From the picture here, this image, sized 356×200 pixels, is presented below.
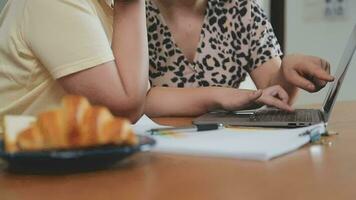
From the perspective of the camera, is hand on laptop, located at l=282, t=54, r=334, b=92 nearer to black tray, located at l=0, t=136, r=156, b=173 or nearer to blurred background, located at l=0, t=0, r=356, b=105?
black tray, located at l=0, t=136, r=156, b=173

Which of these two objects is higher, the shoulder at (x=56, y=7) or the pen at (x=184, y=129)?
the shoulder at (x=56, y=7)

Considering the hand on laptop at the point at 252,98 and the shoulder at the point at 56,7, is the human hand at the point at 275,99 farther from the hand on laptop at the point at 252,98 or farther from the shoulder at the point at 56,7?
the shoulder at the point at 56,7

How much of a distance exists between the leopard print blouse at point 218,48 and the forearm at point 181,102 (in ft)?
0.75

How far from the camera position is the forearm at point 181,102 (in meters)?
1.24

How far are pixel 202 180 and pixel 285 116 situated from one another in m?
0.46

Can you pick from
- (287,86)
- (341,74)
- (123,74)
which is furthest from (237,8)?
(123,74)

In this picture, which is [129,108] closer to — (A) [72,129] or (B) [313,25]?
(A) [72,129]

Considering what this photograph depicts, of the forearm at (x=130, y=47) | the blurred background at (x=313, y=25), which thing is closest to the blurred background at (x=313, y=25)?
the blurred background at (x=313, y=25)

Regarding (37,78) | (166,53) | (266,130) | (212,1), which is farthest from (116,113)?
(212,1)

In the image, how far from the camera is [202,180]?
57 cm

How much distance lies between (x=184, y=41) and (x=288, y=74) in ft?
1.46

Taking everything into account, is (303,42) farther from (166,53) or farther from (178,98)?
(178,98)

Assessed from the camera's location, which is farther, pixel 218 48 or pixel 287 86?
pixel 218 48

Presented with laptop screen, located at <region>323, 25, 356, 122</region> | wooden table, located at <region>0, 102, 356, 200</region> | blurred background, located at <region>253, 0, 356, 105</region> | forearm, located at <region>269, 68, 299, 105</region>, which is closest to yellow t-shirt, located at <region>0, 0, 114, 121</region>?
wooden table, located at <region>0, 102, 356, 200</region>
